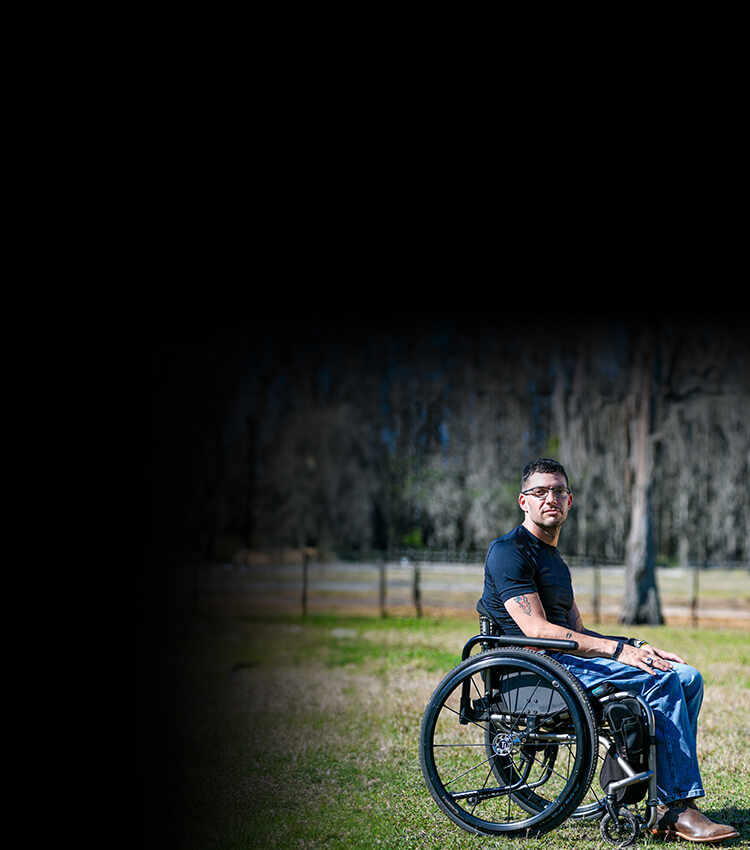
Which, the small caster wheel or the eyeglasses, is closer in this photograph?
the small caster wheel

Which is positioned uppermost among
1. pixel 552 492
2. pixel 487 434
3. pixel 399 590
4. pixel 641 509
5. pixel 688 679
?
pixel 487 434

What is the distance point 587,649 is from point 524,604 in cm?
17

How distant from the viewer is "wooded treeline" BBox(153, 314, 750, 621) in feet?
28.5

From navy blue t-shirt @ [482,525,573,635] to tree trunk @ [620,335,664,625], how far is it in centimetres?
731

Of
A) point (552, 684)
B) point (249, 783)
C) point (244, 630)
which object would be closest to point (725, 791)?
point (552, 684)

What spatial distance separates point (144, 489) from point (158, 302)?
0.40 meters

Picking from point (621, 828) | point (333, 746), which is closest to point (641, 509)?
point (333, 746)

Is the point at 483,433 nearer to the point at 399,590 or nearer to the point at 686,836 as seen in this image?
the point at 399,590

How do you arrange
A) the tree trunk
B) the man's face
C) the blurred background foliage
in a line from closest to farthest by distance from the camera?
the man's face
the blurred background foliage
the tree trunk

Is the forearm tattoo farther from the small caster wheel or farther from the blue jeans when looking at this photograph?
the small caster wheel

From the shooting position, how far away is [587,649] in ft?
7.29

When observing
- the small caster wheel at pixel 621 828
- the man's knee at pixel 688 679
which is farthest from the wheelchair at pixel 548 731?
the man's knee at pixel 688 679

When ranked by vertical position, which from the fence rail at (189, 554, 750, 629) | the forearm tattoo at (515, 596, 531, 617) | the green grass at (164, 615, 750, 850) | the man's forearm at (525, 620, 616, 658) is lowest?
the fence rail at (189, 554, 750, 629)

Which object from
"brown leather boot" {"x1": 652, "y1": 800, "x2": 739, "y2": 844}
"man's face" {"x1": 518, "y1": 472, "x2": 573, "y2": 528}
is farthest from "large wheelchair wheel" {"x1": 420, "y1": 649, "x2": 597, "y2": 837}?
"man's face" {"x1": 518, "y1": 472, "x2": 573, "y2": 528}
